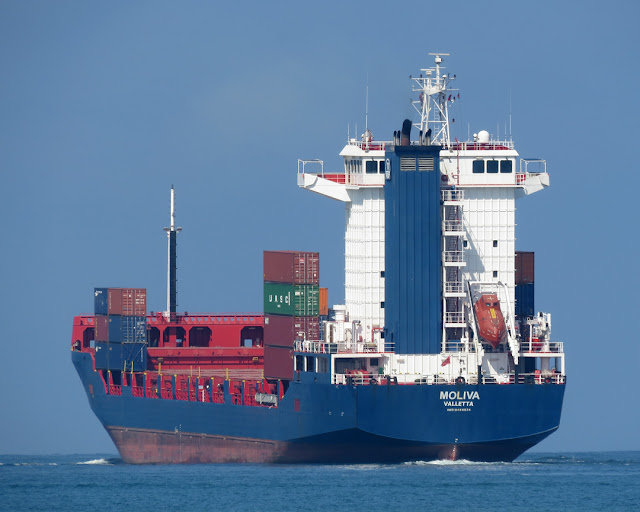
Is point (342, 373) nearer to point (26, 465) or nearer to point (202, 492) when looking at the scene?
point (202, 492)

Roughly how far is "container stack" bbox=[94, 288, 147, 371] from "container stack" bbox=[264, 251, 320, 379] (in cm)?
1080

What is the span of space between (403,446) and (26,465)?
22.0m

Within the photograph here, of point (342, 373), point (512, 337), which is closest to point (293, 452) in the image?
point (342, 373)

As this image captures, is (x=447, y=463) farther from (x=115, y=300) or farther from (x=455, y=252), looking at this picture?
(x=115, y=300)

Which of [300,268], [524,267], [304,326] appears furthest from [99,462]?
[524,267]

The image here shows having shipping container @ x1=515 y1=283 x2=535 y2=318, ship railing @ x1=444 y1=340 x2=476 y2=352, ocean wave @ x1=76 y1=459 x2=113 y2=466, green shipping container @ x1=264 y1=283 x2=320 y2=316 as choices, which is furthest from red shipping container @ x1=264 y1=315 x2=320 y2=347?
ocean wave @ x1=76 y1=459 x2=113 y2=466

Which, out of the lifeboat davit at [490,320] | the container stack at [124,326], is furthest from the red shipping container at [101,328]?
the lifeboat davit at [490,320]

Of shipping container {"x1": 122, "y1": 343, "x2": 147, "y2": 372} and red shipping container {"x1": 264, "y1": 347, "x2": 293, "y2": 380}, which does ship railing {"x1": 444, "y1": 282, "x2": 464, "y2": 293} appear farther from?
shipping container {"x1": 122, "y1": 343, "x2": 147, "y2": 372}

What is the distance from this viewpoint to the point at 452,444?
82625mm

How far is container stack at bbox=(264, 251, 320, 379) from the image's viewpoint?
8806 centimetres

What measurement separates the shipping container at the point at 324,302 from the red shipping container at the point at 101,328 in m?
12.0

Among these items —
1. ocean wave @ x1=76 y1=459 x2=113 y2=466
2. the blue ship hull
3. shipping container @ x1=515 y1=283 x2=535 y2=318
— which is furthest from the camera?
ocean wave @ x1=76 y1=459 x2=113 y2=466

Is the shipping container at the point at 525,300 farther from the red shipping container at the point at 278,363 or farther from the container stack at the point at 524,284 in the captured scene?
the red shipping container at the point at 278,363

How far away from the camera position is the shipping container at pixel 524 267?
88.6m
